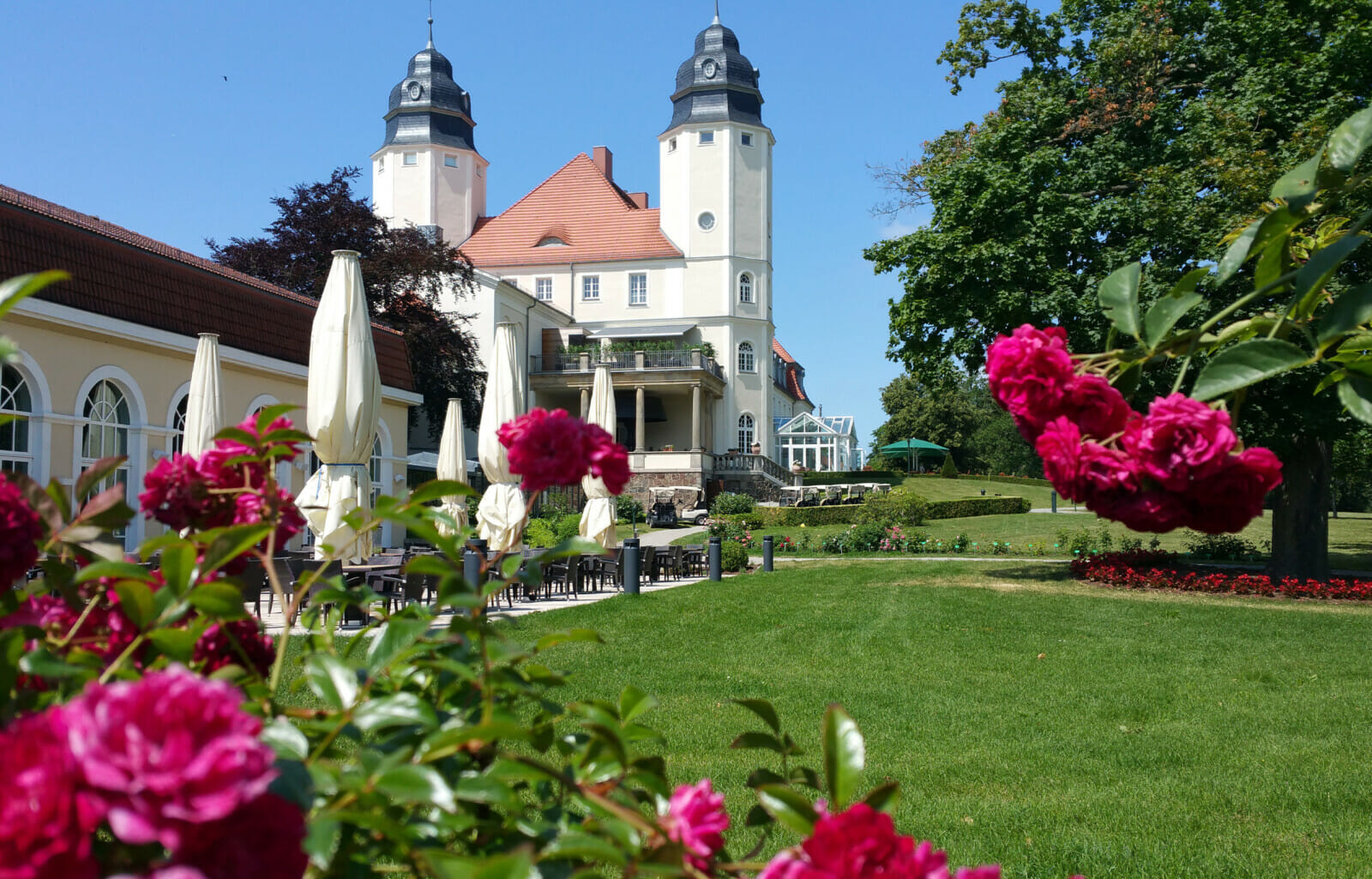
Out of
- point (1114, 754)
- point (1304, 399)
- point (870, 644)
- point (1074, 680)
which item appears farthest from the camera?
point (1304, 399)

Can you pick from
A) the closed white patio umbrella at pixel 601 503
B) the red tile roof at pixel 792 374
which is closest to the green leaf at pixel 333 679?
the closed white patio umbrella at pixel 601 503

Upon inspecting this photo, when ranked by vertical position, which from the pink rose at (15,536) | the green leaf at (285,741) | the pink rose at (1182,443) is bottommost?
the green leaf at (285,741)

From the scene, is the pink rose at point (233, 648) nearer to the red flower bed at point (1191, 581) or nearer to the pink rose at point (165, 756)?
the pink rose at point (165, 756)

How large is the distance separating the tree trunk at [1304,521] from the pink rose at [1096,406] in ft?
54.7

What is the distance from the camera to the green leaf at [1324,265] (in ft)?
4.25

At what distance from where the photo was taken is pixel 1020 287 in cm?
1591

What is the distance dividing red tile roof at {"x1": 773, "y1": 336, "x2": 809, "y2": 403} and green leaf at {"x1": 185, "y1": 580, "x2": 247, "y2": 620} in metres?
67.8

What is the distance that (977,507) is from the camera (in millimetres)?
36125

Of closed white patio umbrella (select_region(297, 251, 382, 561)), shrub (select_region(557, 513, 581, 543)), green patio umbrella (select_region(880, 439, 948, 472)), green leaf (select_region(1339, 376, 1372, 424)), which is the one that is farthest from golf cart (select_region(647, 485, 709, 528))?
green leaf (select_region(1339, 376, 1372, 424))

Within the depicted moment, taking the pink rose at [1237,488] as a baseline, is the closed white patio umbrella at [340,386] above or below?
above

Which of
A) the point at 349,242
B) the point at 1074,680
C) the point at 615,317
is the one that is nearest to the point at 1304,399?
the point at 1074,680

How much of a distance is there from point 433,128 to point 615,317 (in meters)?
13.0

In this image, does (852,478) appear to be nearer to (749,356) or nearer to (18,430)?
(749,356)

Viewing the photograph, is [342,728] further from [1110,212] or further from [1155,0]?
[1155,0]
